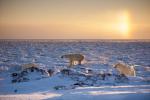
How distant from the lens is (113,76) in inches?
424

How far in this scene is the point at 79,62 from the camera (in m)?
17.2

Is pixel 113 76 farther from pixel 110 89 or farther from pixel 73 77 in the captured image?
pixel 110 89

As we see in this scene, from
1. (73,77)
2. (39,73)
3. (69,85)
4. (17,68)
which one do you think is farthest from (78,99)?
(17,68)

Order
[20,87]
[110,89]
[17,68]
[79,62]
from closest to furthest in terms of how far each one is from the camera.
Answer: [110,89] → [20,87] → [17,68] → [79,62]

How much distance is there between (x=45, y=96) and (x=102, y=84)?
9.90 ft

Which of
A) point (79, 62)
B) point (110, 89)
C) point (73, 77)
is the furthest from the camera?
point (79, 62)

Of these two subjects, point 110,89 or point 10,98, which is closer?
point 10,98

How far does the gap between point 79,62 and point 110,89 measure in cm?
899

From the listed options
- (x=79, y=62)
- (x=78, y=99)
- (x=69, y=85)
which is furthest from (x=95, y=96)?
(x=79, y=62)

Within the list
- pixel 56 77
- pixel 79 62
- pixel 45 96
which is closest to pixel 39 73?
pixel 56 77

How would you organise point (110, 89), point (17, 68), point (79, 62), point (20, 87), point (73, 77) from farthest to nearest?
point (79, 62)
point (17, 68)
point (73, 77)
point (20, 87)
point (110, 89)

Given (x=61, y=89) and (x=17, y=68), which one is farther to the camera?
(x=17, y=68)

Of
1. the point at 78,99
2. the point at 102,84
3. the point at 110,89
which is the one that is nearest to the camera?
the point at 78,99

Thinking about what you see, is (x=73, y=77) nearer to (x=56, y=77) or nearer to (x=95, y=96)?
(x=56, y=77)
